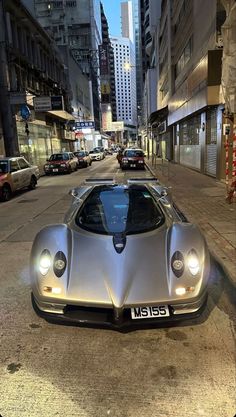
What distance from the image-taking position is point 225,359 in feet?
10.0

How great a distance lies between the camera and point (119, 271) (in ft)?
10.8

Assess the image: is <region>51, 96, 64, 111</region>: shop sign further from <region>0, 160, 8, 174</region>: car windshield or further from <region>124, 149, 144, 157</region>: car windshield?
<region>0, 160, 8, 174</region>: car windshield

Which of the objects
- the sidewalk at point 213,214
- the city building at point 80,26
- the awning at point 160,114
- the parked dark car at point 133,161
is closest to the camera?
the sidewalk at point 213,214

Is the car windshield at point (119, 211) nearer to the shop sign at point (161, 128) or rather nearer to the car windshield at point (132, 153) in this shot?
the car windshield at point (132, 153)

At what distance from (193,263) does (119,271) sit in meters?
0.75

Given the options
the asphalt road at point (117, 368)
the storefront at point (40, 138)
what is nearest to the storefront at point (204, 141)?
the storefront at point (40, 138)

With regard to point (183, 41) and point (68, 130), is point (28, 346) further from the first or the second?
point (68, 130)

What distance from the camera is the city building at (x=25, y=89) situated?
25.7 meters

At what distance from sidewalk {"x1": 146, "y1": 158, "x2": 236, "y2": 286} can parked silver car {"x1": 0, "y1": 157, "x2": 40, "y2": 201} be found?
22.0ft

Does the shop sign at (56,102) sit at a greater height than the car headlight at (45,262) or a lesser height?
greater

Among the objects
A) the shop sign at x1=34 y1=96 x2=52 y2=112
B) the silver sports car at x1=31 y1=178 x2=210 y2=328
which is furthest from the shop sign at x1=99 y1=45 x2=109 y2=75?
the silver sports car at x1=31 y1=178 x2=210 y2=328

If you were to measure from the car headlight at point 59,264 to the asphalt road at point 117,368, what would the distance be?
2.20ft

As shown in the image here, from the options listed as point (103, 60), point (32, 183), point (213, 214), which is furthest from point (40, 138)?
point (103, 60)

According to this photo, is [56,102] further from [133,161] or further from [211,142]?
[211,142]
